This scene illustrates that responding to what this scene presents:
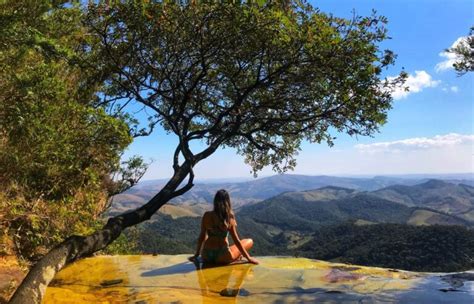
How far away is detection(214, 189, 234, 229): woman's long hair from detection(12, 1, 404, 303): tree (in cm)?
240

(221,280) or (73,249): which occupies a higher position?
(73,249)

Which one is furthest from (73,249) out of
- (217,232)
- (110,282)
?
(217,232)

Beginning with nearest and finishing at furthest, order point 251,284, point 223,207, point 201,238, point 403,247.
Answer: point 251,284
point 223,207
point 201,238
point 403,247

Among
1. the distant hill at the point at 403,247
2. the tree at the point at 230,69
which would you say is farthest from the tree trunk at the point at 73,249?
the distant hill at the point at 403,247

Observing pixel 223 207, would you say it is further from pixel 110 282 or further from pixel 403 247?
pixel 403 247

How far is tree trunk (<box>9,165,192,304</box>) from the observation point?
8359 millimetres

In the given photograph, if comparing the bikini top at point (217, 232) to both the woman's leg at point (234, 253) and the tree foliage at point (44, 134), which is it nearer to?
the woman's leg at point (234, 253)

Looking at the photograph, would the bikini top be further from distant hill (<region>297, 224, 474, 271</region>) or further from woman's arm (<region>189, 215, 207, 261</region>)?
distant hill (<region>297, 224, 474, 271</region>)

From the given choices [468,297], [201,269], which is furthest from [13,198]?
[468,297]

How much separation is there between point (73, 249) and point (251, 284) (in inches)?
183

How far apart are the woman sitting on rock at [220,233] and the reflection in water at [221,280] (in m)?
0.32

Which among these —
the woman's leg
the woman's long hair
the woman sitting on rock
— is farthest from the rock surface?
the woman's long hair

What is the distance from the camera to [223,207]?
1247cm

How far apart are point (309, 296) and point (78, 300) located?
536cm
